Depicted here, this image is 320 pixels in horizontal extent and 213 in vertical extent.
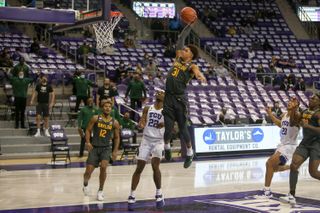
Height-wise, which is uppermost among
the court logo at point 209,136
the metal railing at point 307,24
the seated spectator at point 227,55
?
the metal railing at point 307,24

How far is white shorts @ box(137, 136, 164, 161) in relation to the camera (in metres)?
10.2

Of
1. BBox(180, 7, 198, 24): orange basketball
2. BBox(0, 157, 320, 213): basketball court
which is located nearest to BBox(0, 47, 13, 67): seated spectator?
BBox(0, 157, 320, 213): basketball court

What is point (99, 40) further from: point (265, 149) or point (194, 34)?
point (194, 34)

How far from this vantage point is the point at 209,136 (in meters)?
19.6

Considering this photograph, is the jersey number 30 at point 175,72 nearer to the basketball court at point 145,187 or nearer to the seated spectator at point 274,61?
the basketball court at point 145,187

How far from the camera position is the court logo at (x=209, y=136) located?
19469 millimetres

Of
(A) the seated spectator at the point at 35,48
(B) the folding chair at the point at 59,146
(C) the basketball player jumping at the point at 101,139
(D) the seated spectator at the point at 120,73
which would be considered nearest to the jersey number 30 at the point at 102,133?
(C) the basketball player jumping at the point at 101,139

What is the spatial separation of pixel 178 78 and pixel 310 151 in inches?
113

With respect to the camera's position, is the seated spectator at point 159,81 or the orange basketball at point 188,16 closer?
the orange basketball at point 188,16

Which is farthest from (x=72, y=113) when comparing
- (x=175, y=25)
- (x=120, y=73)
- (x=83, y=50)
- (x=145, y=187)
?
(x=175, y=25)

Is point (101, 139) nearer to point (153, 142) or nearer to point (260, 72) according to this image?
point (153, 142)

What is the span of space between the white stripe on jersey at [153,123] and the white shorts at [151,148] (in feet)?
0.26

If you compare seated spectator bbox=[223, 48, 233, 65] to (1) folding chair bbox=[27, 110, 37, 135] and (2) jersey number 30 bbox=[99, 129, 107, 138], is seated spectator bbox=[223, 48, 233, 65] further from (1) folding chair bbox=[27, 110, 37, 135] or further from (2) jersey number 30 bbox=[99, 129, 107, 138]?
(2) jersey number 30 bbox=[99, 129, 107, 138]

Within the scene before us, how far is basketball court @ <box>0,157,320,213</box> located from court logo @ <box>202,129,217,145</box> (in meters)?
2.10
